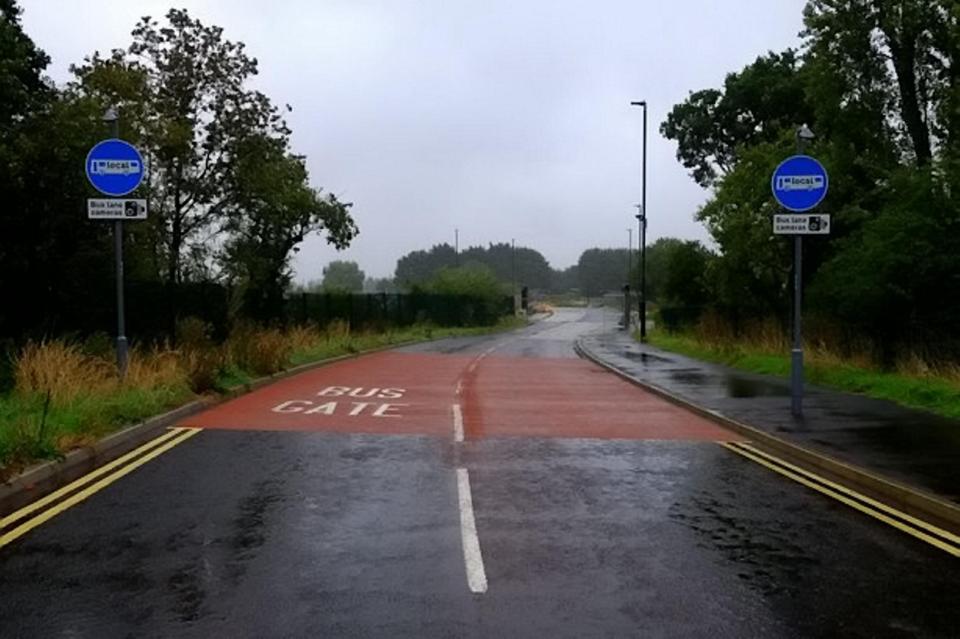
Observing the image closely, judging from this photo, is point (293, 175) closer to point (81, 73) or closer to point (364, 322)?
point (81, 73)

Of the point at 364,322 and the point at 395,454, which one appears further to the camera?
the point at 364,322

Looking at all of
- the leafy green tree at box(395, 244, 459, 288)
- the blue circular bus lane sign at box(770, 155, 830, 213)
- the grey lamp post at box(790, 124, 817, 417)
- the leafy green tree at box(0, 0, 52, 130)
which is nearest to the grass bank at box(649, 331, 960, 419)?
the grey lamp post at box(790, 124, 817, 417)

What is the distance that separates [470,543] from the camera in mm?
7059

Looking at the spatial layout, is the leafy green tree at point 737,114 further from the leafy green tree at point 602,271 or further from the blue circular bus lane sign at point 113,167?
the leafy green tree at point 602,271

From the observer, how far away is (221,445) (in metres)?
11.6

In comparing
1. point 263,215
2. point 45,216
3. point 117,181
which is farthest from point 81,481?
point 263,215

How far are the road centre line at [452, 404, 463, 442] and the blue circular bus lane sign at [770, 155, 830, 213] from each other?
5679 mm

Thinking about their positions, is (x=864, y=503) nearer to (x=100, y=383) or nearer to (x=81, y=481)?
(x=81, y=481)

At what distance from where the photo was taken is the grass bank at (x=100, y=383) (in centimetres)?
997

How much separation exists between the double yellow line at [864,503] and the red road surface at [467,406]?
1.80 metres

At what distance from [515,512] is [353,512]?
138 centimetres

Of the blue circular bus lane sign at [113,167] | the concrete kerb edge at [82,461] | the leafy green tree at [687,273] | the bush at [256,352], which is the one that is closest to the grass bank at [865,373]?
the concrete kerb edge at [82,461]

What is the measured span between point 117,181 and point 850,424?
37.7 feet

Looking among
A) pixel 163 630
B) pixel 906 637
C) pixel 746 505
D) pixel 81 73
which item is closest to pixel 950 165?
pixel 746 505
